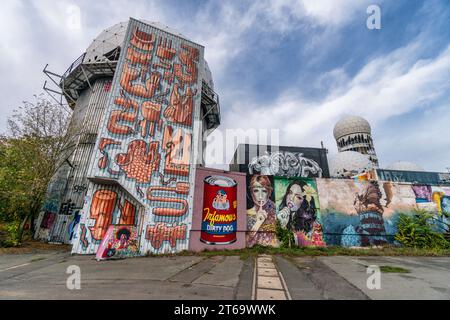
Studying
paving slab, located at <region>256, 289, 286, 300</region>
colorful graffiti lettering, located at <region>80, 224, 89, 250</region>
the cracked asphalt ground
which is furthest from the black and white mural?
paving slab, located at <region>256, 289, 286, 300</region>

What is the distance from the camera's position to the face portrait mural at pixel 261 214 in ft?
47.0

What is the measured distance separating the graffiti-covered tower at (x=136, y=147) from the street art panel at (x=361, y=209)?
466 inches

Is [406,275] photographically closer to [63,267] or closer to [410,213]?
[410,213]

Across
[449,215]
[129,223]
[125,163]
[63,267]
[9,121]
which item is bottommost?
[63,267]

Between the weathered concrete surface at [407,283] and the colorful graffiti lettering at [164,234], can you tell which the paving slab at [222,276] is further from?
the colorful graffiti lettering at [164,234]

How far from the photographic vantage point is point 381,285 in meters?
5.90

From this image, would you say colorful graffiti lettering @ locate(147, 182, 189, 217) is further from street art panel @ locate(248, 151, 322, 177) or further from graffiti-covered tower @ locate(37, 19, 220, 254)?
street art panel @ locate(248, 151, 322, 177)

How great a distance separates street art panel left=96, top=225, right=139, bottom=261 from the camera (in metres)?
10.1

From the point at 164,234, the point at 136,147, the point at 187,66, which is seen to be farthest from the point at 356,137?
A: the point at 136,147

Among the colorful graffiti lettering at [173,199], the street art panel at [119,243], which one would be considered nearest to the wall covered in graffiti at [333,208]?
the colorful graffiti lettering at [173,199]

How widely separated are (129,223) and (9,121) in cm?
1262

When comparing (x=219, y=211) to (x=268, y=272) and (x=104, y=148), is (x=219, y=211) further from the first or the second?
(x=104, y=148)
